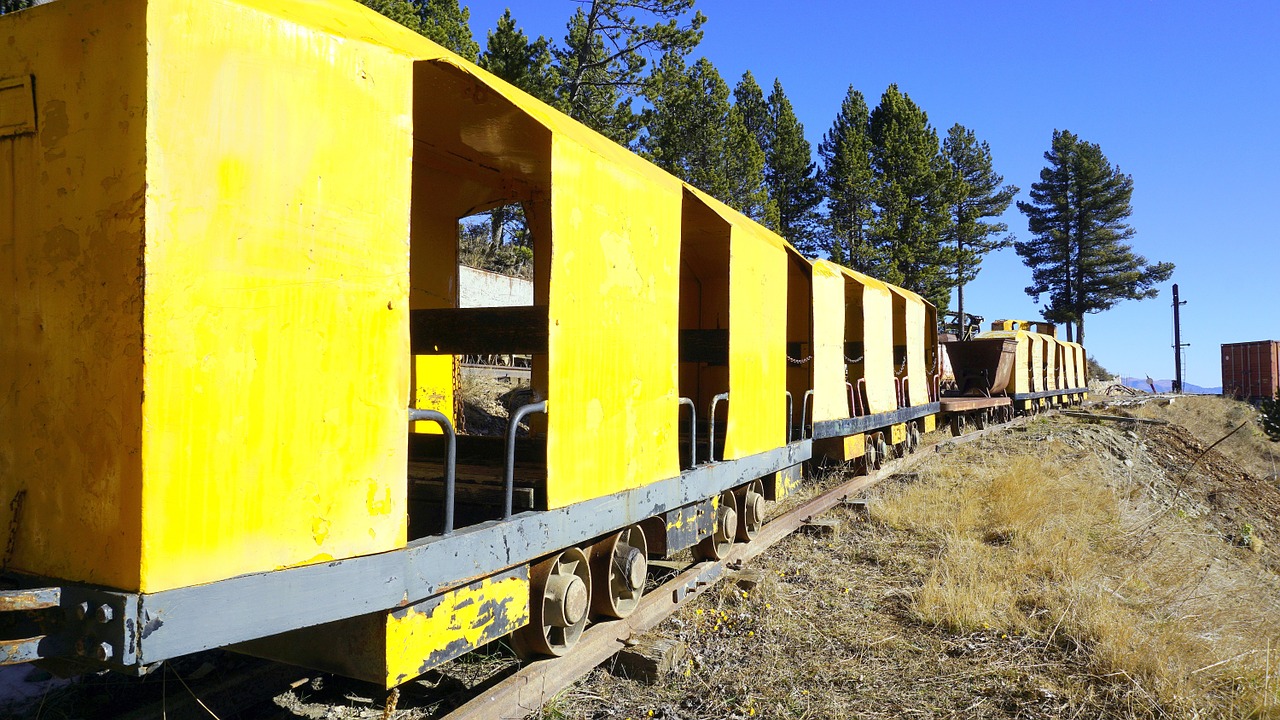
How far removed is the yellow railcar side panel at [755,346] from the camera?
5.38 metres

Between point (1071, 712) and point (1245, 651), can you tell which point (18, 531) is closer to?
point (1071, 712)

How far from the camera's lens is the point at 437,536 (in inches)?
110

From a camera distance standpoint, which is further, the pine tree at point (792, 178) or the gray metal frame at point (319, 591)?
the pine tree at point (792, 178)

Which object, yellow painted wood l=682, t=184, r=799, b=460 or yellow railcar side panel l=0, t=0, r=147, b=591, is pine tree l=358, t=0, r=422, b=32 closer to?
yellow painted wood l=682, t=184, r=799, b=460

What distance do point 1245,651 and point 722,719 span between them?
10.8 ft

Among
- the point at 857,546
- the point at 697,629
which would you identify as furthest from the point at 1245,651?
the point at 697,629

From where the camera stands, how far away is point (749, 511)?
6.06 meters

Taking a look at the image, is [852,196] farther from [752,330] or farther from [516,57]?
[752,330]

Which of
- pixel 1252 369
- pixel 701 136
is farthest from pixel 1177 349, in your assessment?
pixel 701 136

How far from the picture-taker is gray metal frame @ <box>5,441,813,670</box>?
194 cm

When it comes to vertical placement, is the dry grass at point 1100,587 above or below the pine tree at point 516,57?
below

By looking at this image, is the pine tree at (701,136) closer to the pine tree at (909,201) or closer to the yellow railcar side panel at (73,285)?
the pine tree at (909,201)

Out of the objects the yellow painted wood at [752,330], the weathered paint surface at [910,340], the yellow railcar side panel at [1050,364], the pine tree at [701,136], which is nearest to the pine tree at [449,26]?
the pine tree at [701,136]

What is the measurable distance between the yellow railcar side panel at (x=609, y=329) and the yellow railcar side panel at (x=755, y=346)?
3.01 ft
